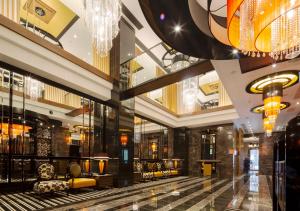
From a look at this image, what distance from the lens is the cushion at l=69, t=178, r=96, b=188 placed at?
6.56 metres

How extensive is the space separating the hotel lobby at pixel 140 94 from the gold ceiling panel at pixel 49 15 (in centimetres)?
4

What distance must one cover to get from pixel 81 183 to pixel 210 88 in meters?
11.3

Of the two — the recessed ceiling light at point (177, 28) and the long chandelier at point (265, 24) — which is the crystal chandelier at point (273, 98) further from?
the recessed ceiling light at point (177, 28)

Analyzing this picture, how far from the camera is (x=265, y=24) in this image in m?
1.98

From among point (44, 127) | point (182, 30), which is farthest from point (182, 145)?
point (182, 30)

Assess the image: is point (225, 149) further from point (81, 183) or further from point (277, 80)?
point (81, 183)

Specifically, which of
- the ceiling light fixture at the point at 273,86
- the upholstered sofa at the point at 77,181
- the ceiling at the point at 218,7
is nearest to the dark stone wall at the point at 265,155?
the ceiling light fixture at the point at 273,86

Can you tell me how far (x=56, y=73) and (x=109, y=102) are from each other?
2669mm

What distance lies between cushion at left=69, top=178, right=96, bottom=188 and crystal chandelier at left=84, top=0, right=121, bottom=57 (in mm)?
3839

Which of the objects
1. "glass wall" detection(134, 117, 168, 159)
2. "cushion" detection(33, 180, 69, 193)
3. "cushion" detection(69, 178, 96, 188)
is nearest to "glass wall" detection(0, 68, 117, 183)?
"cushion" detection(69, 178, 96, 188)

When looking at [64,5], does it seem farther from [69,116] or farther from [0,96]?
[69,116]

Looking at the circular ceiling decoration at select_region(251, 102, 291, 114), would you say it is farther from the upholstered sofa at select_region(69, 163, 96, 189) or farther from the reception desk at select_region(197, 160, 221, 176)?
the upholstered sofa at select_region(69, 163, 96, 189)

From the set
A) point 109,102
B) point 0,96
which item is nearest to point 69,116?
point 0,96

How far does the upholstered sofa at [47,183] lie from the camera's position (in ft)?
19.1
